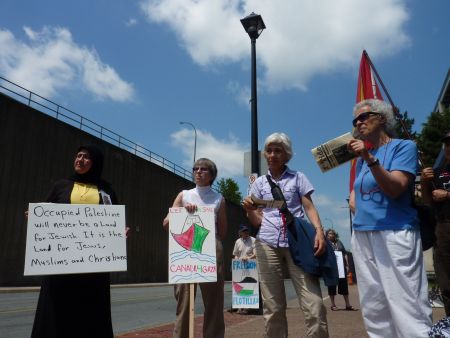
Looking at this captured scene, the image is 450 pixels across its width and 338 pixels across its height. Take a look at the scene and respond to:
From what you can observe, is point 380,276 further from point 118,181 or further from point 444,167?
point 118,181

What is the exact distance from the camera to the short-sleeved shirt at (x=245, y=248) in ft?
32.3

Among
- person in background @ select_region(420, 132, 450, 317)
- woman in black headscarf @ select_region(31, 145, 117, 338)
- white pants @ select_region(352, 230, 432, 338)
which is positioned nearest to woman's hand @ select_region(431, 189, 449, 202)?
person in background @ select_region(420, 132, 450, 317)

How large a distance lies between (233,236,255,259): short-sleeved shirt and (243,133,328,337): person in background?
6.01 meters

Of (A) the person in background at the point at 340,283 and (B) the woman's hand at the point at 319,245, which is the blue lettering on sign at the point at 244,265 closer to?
(A) the person in background at the point at 340,283

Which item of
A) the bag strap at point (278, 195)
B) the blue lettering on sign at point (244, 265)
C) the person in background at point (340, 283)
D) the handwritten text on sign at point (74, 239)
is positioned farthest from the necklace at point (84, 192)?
the person in background at point (340, 283)

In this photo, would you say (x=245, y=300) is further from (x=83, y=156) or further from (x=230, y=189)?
(x=230, y=189)

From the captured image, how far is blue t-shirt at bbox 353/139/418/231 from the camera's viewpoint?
9.00 ft

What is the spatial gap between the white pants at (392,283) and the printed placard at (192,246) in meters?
1.54

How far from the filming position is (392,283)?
2.64m

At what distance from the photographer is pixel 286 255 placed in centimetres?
367

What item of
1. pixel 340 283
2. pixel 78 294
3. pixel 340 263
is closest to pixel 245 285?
pixel 340 283

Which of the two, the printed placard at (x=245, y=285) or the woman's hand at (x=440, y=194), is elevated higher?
the woman's hand at (x=440, y=194)

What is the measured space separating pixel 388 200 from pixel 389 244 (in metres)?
0.28

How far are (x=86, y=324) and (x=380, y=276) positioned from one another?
8.15 ft
